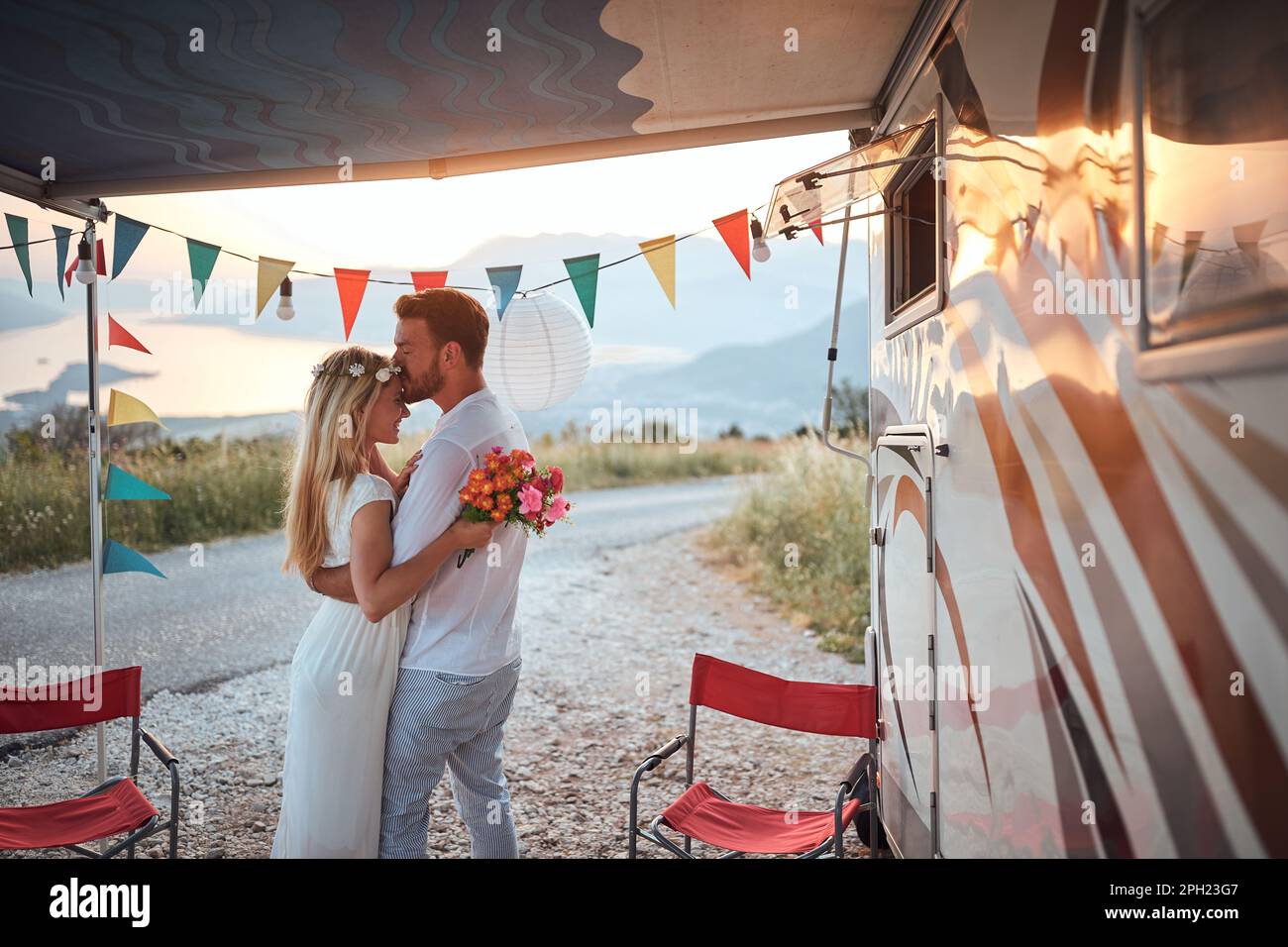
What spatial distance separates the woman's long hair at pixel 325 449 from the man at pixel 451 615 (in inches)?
4.3

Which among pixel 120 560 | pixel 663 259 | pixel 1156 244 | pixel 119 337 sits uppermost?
pixel 663 259

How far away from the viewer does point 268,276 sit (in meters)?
3.83

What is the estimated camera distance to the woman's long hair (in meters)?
2.39

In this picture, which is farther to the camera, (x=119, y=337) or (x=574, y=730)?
(x=574, y=730)

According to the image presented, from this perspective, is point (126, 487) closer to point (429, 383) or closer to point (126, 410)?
point (126, 410)

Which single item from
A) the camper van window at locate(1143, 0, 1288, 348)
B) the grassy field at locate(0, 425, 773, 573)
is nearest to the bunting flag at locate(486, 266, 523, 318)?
the camper van window at locate(1143, 0, 1288, 348)

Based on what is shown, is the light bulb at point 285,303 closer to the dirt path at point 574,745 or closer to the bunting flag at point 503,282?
the bunting flag at point 503,282

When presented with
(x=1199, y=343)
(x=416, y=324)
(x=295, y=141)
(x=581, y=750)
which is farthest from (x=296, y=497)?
(x=581, y=750)

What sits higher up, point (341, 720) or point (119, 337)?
point (119, 337)

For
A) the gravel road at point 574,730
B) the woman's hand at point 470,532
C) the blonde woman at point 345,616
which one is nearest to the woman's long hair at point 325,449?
the blonde woman at point 345,616

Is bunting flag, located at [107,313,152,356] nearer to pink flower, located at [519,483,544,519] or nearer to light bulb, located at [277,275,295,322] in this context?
light bulb, located at [277,275,295,322]

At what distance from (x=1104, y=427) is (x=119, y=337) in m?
4.33

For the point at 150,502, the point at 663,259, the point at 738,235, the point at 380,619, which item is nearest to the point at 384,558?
the point at 380,619

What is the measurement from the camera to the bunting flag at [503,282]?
390 cm
